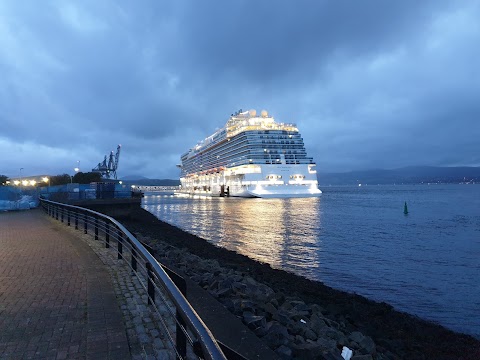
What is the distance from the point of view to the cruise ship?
80188mm

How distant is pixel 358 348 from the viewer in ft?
20.8

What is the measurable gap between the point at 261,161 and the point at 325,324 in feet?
243

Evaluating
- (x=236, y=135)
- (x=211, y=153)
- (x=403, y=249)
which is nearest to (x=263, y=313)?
(x=403, y=249)

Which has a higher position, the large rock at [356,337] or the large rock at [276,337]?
the large rock at [276,337]

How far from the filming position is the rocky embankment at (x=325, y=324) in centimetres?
562

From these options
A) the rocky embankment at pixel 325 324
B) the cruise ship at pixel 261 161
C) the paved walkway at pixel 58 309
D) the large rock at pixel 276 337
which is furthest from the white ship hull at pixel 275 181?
the large rock at pixel 276 337

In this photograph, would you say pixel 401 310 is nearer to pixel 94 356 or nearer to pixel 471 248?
pixel 94 356

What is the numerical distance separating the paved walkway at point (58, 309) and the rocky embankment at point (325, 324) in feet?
7.16

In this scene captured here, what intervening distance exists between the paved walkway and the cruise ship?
70573mm

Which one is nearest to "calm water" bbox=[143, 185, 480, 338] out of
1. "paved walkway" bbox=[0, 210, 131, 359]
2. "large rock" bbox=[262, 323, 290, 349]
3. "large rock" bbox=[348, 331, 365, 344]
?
"large rock" bbox=[348, 331, 365, 344]

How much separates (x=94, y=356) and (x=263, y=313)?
3.29 meters

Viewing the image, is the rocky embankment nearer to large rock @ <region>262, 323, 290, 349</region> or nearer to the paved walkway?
large rock @ <region>262, 323, 290, 349</region>

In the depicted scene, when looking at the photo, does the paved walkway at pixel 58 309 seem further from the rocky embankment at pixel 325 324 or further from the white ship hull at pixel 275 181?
the white ship hull at pixel 275 181

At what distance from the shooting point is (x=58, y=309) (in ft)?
17.3
